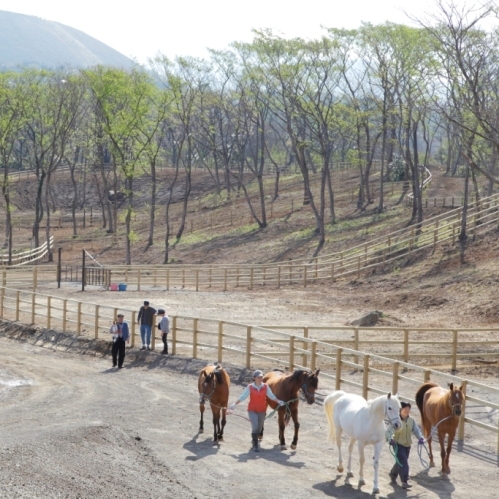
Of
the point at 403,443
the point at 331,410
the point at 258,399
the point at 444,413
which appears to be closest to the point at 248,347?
the point at 258,399

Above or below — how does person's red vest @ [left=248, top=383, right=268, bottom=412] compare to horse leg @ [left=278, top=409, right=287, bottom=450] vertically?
above

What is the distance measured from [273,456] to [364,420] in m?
2.18

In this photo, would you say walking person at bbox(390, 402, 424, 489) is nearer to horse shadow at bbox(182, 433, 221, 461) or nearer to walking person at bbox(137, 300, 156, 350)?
horse shadow at bbox(182, 433, 221, 461)

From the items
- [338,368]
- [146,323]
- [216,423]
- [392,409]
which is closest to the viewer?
[392,409]

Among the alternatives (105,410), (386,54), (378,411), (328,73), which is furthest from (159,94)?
(378,411)

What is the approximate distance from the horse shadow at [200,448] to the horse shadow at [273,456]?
413 millimetres

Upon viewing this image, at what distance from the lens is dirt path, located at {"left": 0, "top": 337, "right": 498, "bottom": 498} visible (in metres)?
12.4

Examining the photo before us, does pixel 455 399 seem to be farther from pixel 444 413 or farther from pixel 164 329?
pixel 164 329

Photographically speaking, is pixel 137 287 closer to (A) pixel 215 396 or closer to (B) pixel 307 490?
(A) pixel 215 396

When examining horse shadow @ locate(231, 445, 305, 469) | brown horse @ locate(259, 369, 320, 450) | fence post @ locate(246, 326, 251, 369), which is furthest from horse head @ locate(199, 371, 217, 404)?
fence post @ locate(246, 326, 251, 369)

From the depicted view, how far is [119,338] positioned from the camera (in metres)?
23.2

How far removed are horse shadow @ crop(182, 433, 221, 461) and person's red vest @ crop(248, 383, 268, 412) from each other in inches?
35.1

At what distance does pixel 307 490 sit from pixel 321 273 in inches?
1297

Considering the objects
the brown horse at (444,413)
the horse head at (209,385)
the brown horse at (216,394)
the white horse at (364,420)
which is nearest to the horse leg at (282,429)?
the brown horse at (216,394)
